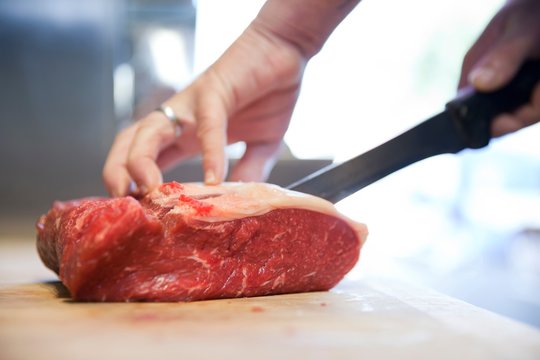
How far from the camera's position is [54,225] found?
159 cm

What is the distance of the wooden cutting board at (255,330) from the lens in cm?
95

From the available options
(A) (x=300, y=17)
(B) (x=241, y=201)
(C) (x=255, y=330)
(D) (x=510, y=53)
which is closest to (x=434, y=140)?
(D) (x=510, y=53)

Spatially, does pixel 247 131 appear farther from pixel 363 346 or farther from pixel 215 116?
pixel 363 346

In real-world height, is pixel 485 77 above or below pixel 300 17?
below

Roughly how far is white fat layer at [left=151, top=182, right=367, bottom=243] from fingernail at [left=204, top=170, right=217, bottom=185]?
12 centimetres

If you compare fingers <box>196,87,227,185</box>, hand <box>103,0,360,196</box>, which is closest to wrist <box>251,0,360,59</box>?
hand <box>103,0,360,196</box>

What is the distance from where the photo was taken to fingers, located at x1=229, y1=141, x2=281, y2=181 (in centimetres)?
250

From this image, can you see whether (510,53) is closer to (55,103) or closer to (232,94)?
(232,94)

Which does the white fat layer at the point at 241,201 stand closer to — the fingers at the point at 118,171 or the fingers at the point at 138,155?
the fingers at the point at 138,155

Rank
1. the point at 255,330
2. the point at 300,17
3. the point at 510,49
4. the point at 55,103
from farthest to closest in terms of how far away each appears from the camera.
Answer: the point at 55,103, the point at 300,17, the point at 510,49, the point at 255,330

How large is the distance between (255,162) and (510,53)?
1.15 m

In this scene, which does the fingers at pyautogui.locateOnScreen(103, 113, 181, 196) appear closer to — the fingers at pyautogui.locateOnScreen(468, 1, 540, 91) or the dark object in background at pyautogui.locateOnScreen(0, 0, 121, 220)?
the fingers at pyautogui.locateOnScreen(468, 1, 540, 91)

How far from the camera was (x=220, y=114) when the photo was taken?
1.99m

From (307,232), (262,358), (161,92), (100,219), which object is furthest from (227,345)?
(161,92)
